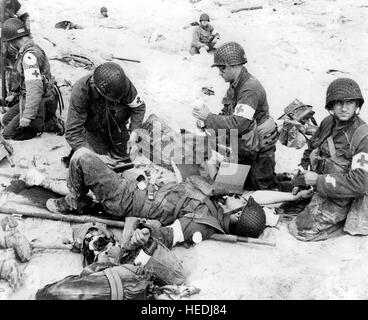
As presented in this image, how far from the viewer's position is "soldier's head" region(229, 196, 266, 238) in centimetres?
486

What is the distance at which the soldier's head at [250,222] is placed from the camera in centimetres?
486

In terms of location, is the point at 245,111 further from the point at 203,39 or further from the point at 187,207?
the point at 203,39

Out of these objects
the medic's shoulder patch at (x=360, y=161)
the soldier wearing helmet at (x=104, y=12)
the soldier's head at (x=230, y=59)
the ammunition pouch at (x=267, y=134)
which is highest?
the soldier's head at (x=230, y=59)

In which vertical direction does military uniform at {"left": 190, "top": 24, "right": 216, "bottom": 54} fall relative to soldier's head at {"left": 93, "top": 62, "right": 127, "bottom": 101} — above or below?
below

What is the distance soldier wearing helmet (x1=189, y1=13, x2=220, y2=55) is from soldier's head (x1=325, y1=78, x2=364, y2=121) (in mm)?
6236

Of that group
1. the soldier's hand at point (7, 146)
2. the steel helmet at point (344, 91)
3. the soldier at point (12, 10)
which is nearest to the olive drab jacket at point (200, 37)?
the soldier at point (12, 10)

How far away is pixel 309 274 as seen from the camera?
432cm

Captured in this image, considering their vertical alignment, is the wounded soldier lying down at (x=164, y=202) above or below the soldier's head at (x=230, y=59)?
below

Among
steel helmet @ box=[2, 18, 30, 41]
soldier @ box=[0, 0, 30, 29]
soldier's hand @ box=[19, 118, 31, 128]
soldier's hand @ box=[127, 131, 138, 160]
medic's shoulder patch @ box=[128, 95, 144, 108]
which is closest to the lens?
soldier's hand @ box=[127, 131, 138, 160]

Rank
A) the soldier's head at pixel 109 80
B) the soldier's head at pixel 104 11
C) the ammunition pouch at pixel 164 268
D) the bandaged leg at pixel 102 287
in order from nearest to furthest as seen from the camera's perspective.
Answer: the bandaged leg at pixel 102 287
the ammunition pouch at pixel 164 268
the soldier's head at pixel 109 80
the soldier's head at pixel 104 11

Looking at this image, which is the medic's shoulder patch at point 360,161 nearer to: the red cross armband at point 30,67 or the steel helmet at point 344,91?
the steel helmet at point 344,91

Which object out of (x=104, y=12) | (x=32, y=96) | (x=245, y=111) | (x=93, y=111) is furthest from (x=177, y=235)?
(x=104, y=12)

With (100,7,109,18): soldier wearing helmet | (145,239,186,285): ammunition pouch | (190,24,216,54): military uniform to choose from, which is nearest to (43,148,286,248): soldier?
(145,239,186,285): ammunition pouch

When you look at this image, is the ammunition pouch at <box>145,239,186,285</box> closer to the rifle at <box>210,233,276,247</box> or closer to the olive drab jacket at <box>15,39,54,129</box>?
the rifle at <box>210,233,276,247</box>
